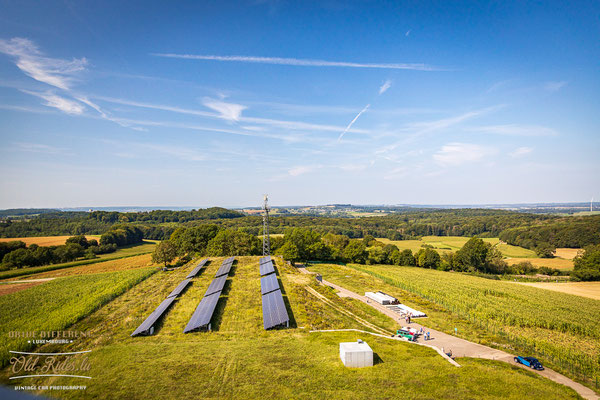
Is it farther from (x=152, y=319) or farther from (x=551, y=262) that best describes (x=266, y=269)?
(x=551, y=262)

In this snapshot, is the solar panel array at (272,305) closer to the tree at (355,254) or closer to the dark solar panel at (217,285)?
the dark solar panel at (217,285)

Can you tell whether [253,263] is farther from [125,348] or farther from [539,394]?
[539,394]

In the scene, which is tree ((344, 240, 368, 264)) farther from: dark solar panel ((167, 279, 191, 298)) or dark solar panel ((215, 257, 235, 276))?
dark solar panel ((167, 279, 191, 298))

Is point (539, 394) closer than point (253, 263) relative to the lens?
Yes

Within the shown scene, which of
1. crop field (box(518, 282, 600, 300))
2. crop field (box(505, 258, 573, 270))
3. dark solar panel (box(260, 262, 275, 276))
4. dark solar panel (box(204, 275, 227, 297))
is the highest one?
dark solar panel (box(260, 262, 275, 276))

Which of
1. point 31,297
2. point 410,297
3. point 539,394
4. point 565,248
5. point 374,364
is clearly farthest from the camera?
point 565,248

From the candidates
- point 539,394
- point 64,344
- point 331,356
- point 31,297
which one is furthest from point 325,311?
point 31,297

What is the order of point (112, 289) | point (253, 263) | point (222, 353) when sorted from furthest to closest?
point (253, 263), point (112, 289), point (222, 353)

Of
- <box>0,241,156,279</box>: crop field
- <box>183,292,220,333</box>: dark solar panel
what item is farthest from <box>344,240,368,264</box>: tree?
<box>0,241,156,279</box>: crop field
